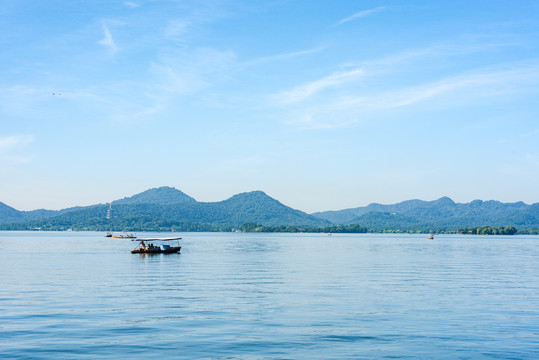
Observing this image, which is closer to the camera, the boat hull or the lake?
the lake

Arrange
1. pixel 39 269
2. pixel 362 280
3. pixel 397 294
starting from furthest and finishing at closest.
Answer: pixel 39 269
pixel 362 280
pixel 397 294

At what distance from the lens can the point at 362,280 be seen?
6544 centimetres

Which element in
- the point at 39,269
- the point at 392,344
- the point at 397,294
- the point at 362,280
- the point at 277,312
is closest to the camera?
the point at 392,344

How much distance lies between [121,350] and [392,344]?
1554cm

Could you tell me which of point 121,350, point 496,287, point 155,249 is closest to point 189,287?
point 121,350

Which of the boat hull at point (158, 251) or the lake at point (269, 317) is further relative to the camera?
the boat hull at point (158, 251)

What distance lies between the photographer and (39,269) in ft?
267

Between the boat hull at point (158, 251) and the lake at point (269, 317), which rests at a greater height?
the boat hull at point (158, 251)

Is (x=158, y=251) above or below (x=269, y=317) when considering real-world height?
above

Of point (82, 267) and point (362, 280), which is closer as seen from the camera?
point (362, 280)

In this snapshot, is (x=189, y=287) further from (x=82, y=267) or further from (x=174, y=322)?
(x=82, y=267)

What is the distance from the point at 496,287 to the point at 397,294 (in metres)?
14.3

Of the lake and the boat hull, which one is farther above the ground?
the boat hull

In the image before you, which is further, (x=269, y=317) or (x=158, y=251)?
(x=158, y=251)
